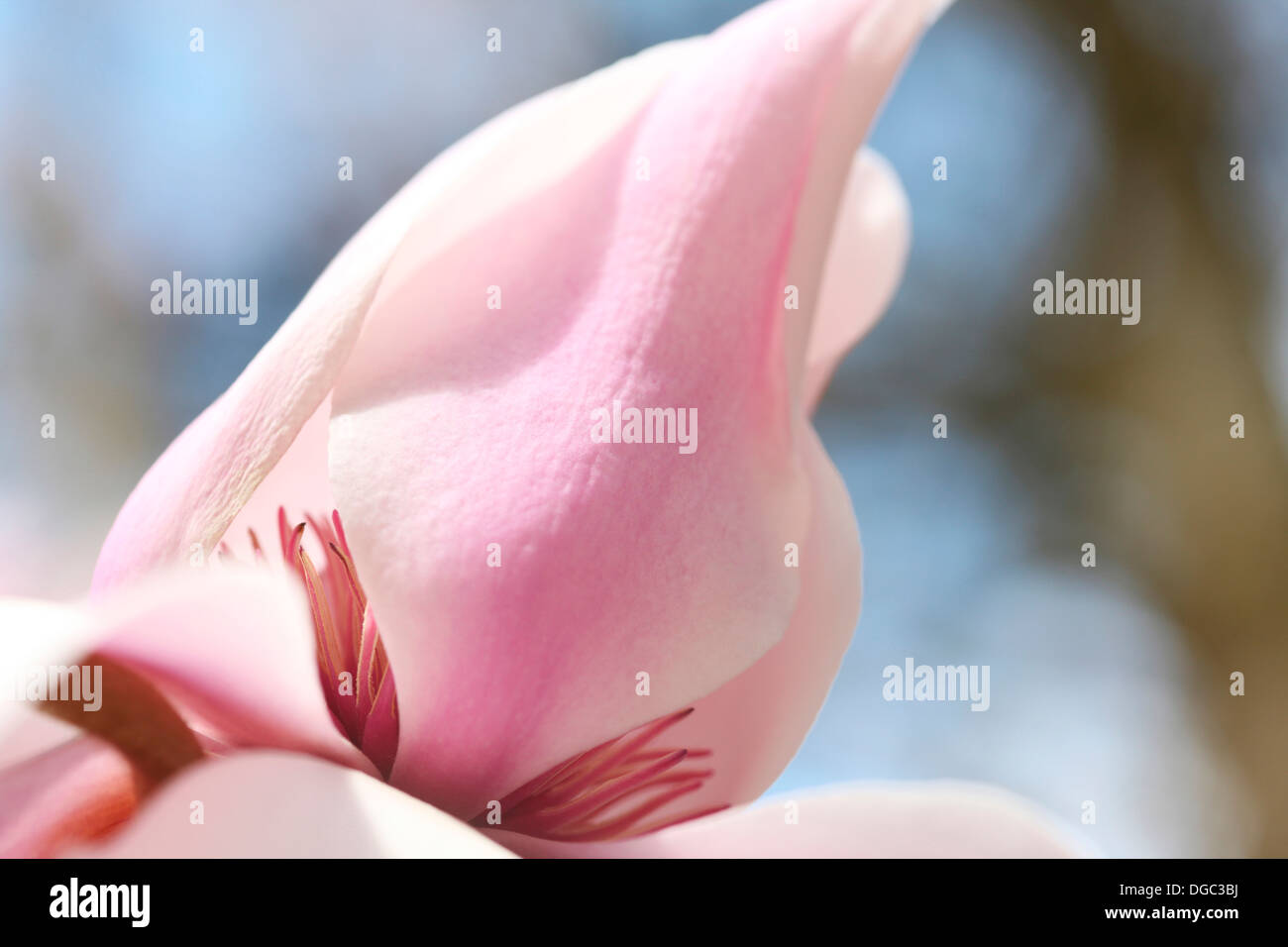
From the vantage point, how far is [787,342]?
180 millimetres

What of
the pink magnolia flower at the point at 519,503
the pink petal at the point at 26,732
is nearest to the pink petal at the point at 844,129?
the pink magnolia flower at the point at 519,503

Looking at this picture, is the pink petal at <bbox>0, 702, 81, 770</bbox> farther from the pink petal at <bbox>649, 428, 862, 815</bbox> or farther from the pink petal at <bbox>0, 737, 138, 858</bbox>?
the pink petal at <bbox>649, 428, 862, 815</bbox>

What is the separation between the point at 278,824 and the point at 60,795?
0.12ft

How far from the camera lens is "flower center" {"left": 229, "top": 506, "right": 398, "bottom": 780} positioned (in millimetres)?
196

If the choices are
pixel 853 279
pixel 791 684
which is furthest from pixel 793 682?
pixel 853 279

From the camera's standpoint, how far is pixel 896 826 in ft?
0.60

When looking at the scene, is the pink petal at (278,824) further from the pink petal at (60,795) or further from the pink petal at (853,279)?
the pink petal at (853,279)

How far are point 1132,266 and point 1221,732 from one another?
0.60m

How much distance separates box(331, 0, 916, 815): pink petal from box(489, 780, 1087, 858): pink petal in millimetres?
27

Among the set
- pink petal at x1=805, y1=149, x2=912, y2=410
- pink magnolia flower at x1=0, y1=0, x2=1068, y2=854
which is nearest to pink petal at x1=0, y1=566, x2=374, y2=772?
pink magnolia flower at x1=0, y1=0, x2=1068, y2=854

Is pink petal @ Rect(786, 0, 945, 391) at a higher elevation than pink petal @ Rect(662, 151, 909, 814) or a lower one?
higher

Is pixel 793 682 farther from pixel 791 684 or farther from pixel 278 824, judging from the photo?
pixel 278 824
